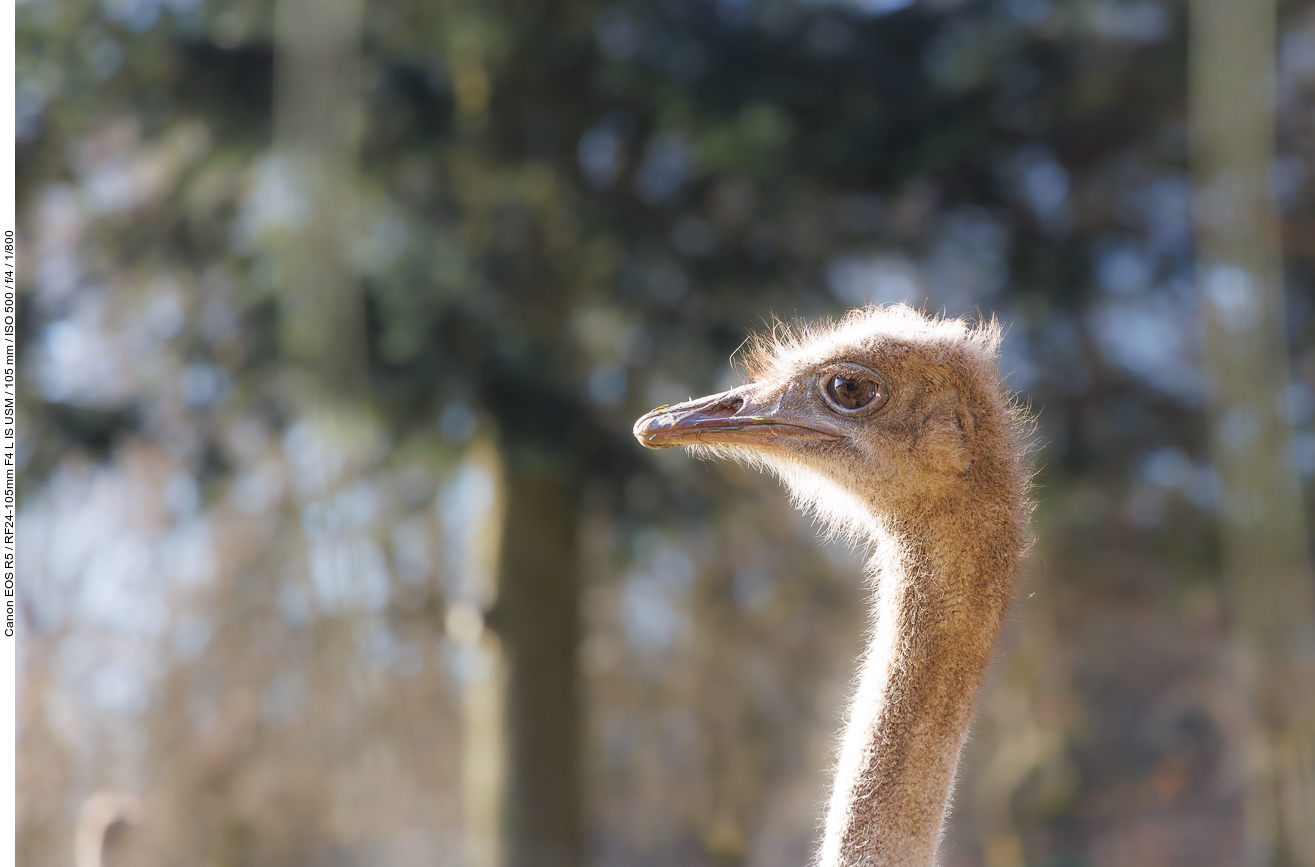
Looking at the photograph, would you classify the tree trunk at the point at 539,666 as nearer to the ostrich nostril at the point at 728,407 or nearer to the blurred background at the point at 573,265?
the blurred background at the point at 573,265

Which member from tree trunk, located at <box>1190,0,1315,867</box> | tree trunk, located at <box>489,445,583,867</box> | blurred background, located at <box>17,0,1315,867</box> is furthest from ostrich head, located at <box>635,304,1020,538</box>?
tree trunk, located at <box>489,445,583,867</box>

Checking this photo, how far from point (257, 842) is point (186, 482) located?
6.15 meters

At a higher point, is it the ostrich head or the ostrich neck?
the ostrich head

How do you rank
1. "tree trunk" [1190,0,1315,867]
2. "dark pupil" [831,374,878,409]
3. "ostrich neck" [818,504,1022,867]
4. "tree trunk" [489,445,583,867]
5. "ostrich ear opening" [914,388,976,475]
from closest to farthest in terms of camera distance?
"ostrich neck" [818,504,1022,867] → "ostrich ear opening" [914,388,976,475] → "dark pupil" [831,374,878,409] → "tree trunk" [1190,0,1315,867] → "tree trunk" [489,445,583,867]

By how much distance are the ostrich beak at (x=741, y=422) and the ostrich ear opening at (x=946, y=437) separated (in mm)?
167

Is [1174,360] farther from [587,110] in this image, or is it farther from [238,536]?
[238,536]

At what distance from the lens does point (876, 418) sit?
7.49 feet

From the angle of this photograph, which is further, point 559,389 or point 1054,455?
point 1054,455

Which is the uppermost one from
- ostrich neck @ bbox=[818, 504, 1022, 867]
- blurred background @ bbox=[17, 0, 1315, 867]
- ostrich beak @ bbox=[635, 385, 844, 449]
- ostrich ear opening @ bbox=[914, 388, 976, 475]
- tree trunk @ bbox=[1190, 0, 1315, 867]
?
blurred background @ bbox=[17, 0, 1315, 867]

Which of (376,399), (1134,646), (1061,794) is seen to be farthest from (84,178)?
(1134,646)

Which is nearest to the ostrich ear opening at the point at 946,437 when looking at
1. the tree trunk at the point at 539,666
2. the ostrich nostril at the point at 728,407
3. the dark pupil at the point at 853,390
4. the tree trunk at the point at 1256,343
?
the dark pupil at the point at 853,390

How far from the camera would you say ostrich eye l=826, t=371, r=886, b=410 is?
7.53 feet

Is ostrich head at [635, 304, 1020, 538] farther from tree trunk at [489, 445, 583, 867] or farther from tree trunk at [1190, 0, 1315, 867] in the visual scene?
tree trunk at [489, 445, 583, 867]

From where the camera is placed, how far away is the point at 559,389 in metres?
7.64
